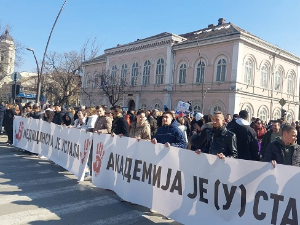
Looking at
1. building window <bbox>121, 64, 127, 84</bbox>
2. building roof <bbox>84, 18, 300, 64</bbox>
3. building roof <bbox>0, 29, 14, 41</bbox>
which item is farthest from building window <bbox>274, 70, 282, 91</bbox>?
building roof <bbox>0, 29, 14, 41</bbox>

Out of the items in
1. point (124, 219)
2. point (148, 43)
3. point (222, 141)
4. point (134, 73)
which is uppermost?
point (148, 43)

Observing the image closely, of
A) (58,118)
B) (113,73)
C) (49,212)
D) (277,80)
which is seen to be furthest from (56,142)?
(113,73)

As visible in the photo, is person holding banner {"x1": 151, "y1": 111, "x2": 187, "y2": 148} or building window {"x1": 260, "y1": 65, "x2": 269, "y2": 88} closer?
→ person holding banner {"x1": 151, "y1": 111, "x2": 187, "y2": 148}

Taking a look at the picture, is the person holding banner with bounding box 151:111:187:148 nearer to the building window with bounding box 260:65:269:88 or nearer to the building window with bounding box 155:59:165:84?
the building window with bounding box 260:65:269:88

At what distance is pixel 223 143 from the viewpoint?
4785 millimetres

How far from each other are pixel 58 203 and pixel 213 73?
24.8 meters

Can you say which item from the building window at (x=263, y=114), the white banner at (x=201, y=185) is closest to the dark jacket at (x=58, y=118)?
the white banner at (x=201, y=185)

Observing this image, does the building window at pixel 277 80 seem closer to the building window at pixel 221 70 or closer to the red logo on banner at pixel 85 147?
the building window at pixel 221 70

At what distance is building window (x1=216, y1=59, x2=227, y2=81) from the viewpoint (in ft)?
90.1

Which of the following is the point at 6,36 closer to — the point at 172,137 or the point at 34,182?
the point at 34,182

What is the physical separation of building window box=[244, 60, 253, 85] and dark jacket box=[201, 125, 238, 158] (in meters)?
24.1

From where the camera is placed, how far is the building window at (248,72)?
1081 inches

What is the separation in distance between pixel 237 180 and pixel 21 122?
361 inches

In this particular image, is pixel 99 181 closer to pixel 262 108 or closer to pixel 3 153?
pixel 3 153
